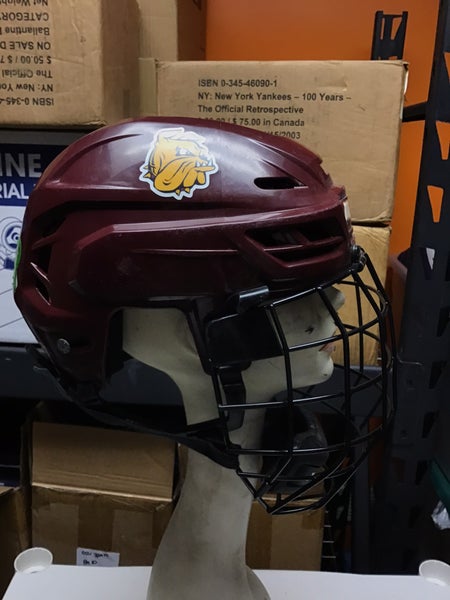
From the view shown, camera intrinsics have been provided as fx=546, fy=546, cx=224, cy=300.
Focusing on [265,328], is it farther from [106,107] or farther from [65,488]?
[65,488]

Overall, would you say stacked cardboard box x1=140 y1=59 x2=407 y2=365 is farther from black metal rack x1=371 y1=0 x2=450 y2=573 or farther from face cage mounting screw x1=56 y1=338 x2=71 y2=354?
face cage mounting screw x1=56 y1=338 x2=71 y2=354

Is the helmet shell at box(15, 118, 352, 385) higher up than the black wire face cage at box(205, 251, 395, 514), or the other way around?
the helmet shell at box(15, 118, 352, 385)

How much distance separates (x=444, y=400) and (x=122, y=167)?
73 cm

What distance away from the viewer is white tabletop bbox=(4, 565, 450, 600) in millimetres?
850

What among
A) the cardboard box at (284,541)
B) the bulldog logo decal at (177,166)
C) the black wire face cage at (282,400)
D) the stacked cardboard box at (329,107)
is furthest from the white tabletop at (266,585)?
the bulldog logo decal at (177,166)

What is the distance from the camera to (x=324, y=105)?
898 millimetres

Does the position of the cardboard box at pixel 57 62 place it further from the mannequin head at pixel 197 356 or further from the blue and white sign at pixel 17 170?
the mannequin head at pixel 197 356

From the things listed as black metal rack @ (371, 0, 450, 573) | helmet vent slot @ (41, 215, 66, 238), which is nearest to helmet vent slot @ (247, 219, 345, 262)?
helmet vent slot @ (41, 215, 66, 238)

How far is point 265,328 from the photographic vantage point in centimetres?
52

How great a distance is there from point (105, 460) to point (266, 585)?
38 centimetres

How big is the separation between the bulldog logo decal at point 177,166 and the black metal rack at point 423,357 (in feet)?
1.59

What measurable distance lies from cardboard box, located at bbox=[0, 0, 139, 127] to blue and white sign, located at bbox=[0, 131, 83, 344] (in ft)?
0.18

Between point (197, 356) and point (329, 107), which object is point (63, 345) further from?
point (329, 107)

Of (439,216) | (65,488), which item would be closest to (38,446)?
(65,488)
